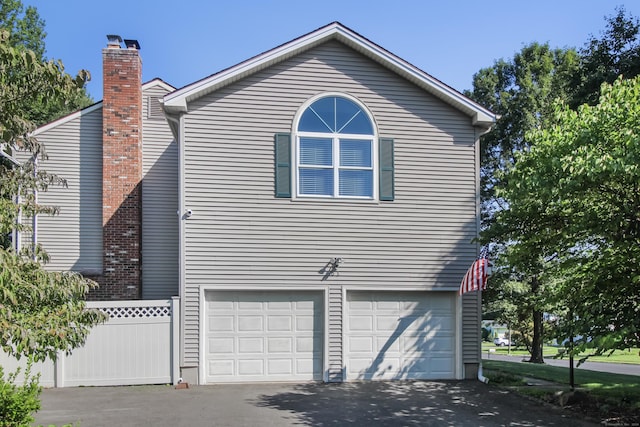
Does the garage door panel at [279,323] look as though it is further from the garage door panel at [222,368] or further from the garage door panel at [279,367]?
the garage door panel at [222,368]

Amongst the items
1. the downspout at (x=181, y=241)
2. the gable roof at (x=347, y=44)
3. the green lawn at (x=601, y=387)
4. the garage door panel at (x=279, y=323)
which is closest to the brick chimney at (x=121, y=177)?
the downspout at (x=181, y=241)

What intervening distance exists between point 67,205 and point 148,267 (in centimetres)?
263

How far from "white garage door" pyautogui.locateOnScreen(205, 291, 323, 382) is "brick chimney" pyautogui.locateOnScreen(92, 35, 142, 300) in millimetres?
3099

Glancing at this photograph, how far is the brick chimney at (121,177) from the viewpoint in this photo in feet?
44.5

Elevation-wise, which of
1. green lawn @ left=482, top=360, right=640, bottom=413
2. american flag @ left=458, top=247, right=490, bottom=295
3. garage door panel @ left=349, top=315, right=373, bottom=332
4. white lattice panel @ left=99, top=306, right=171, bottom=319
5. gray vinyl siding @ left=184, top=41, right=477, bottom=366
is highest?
gray vinyl siding @ left=184, top=41, right=477, bottom=366

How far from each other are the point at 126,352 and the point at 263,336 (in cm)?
283

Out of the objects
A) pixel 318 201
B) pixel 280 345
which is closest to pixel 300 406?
pixel 280 345

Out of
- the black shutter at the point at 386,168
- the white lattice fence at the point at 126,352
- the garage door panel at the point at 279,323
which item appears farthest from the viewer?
the black shutter at the point at 386,168

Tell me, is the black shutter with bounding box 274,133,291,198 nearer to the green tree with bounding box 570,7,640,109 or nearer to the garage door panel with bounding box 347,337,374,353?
the garage door panel with bounding box 347,337,374,353

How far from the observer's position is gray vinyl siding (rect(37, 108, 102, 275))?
13969mm

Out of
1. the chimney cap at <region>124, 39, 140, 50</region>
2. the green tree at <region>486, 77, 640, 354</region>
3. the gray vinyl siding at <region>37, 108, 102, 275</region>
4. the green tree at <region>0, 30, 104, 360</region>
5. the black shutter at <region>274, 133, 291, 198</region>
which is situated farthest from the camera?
the chimney cap at <region>124, 39, 140, 50</region>

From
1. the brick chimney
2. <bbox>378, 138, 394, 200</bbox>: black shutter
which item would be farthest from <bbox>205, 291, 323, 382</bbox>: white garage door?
the brick chimney

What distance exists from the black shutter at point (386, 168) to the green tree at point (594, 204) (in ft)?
11.5

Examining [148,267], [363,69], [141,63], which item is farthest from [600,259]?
[141,63]
